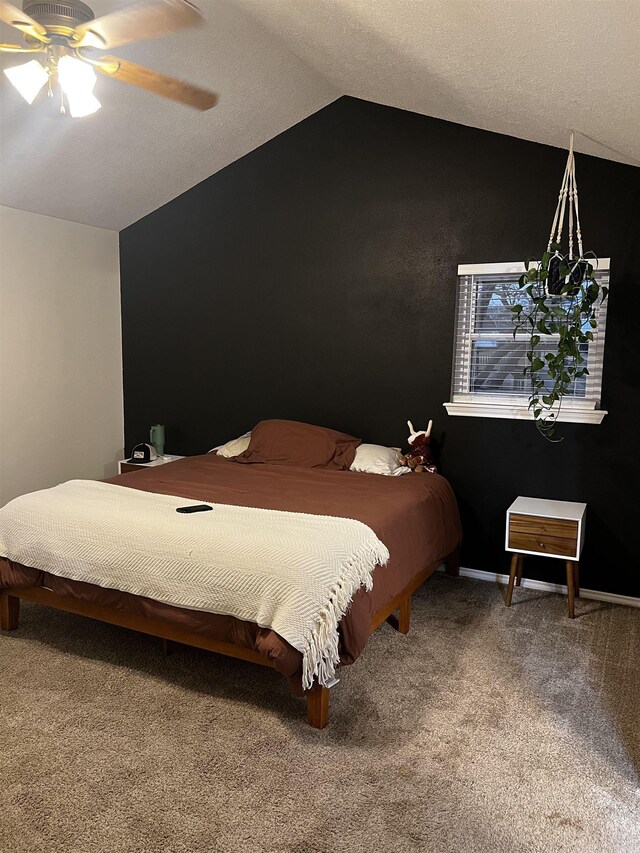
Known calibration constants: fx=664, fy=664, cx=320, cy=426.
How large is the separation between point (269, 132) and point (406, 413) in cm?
208

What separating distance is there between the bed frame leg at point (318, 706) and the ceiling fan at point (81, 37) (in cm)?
239

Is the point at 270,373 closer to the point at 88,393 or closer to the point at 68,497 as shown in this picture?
the point at 88,393

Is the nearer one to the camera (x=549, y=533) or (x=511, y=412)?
(x=549, y=533)

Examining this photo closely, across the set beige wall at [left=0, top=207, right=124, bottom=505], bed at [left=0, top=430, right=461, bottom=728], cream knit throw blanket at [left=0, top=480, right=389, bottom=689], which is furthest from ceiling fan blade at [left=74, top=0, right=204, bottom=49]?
beige wall at [left=0, top=207, right=124, bottom=505]

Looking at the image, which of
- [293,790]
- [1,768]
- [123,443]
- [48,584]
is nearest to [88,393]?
[123,443]

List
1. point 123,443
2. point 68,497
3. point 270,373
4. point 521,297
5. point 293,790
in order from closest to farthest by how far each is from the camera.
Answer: point 293,790, point 68,497, point 521,297, point 270,373, point 123,443

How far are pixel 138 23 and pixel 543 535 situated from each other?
289cm

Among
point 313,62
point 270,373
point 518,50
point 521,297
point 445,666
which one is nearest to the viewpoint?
point 518,50

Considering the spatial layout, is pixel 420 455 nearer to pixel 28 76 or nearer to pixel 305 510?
pixel 305 510

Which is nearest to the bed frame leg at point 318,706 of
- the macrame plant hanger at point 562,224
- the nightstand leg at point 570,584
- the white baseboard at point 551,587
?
the nightstand leg at point 570,584

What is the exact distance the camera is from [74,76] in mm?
2438

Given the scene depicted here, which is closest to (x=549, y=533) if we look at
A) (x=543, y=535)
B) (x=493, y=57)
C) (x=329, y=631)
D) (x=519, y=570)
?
(x=543, y=535)

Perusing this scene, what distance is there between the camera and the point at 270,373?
4695 millimetres

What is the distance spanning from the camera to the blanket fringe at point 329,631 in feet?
7.77
